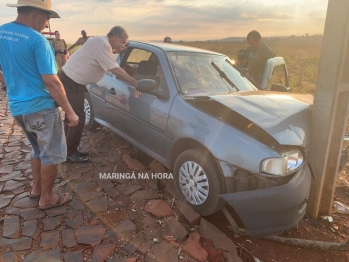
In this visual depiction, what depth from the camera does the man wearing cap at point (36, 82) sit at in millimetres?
2295

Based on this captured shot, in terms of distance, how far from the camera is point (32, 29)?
2307 mm

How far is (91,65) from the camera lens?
12.1ft

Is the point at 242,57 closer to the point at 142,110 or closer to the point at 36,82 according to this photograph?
the point at 142,110

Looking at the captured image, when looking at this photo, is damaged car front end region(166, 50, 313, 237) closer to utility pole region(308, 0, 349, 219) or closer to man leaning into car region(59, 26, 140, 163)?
utility pole region(308, 0, 349, 219)

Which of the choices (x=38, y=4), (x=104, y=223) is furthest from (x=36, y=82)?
(x=104, y=223)

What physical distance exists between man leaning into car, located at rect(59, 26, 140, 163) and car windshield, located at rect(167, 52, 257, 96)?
0.66 meters

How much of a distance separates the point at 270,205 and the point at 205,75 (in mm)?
1898

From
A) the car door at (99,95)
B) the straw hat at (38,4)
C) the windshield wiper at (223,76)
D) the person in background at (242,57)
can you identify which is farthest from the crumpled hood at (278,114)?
the person in background at (242,57)

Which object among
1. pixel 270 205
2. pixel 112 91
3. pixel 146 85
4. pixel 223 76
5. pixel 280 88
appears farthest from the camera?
pixel 112 91

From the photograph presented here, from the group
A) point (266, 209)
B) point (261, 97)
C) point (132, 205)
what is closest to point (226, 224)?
point (266, 209)

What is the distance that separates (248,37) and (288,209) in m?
4.22

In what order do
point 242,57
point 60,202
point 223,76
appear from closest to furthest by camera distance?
point 60,202, point 223,76, point 242,57

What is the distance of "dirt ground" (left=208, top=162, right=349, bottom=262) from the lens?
2.54m

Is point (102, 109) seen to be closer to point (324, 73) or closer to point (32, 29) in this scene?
point (32, 29)
